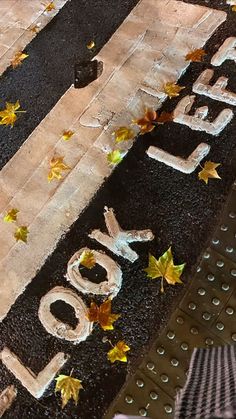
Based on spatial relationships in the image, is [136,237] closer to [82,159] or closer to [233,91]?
[82,159]

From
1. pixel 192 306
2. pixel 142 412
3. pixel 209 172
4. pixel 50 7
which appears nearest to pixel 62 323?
pixel 142 412

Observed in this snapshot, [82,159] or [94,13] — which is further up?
[94,13]

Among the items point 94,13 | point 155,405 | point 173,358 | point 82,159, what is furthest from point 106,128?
point 155,405

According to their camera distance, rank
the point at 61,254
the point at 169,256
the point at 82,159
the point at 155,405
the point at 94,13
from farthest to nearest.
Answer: the point at 94,13 → the point at 82,159 → the point at 61,254 → the point at 169,256 → the point at 155,405

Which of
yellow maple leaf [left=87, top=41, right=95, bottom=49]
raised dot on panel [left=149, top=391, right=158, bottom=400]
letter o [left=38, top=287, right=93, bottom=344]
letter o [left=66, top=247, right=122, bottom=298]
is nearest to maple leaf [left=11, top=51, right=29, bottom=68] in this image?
yellow maple leaf [left=87, top=41, right=95, bottom=49]

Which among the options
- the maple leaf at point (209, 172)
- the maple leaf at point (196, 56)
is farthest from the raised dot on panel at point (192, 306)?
the maple leaf at point (196, 56)

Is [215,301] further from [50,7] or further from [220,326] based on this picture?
[50,7]
